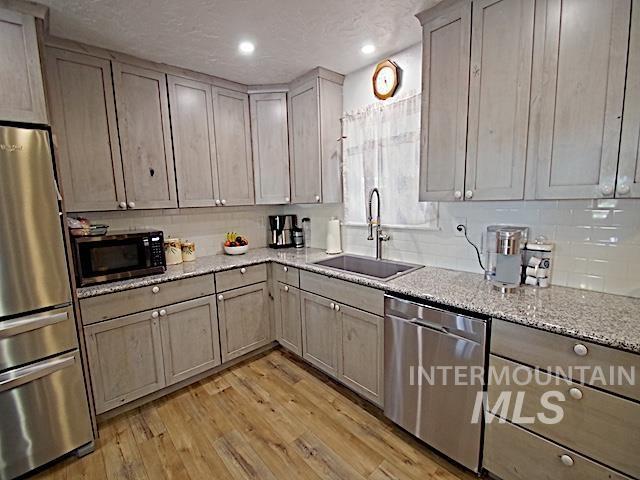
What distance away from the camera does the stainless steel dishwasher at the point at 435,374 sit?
59.0 inches

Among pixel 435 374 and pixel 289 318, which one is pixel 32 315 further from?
pixel 435 374

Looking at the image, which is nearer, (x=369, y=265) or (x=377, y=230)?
(x=377, y=230)

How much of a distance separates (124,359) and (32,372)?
50cm

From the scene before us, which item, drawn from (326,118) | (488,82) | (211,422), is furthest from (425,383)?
(326,118)

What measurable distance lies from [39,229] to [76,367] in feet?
2.65

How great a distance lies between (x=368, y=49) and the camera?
221cm

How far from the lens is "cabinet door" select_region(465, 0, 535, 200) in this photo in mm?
1475

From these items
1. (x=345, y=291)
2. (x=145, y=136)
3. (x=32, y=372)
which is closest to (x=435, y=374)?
(x=345, y=291)

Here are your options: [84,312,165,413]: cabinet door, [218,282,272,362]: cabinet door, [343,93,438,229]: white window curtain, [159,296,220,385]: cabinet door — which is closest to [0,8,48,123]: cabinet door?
[84,312,165,413]: cabinet door

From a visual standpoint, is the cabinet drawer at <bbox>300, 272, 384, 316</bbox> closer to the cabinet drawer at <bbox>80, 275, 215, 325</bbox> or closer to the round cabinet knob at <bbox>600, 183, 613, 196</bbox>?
the cabinet drawer at <bbox>80, 275, 215, 325</bbox>

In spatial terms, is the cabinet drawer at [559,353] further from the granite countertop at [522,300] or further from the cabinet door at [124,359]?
the cabinet door at [124,359]

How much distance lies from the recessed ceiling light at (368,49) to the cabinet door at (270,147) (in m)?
0.89

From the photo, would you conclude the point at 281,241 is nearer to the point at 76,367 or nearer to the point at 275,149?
the point at 275,149

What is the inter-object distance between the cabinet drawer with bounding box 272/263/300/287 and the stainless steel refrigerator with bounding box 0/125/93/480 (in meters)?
1.42
